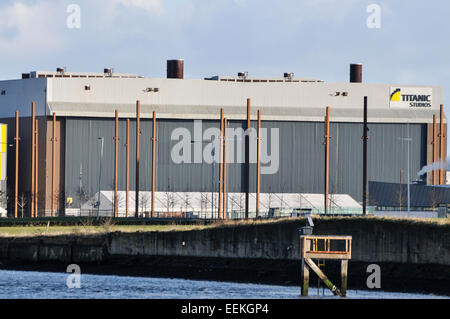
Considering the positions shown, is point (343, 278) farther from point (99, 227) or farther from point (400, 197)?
point (400, 197)

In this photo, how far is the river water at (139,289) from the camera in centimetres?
5822

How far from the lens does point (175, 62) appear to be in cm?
13900

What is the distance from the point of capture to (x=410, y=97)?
5344 inches

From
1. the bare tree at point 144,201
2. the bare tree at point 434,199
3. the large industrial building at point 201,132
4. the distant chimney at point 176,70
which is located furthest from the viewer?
the distant chimney at point 176,70

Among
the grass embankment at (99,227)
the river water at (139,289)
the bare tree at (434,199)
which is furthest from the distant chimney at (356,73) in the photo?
the river water at (139,289)

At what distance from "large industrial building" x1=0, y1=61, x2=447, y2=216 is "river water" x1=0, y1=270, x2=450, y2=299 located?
56487 millimetres

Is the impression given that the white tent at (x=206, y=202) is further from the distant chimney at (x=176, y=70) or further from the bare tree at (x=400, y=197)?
the distant chimney at (x=176, y=70)

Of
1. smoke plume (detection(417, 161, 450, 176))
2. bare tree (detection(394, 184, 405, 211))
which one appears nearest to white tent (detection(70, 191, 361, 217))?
smoke plume (detection(417, 161, 450, 176))

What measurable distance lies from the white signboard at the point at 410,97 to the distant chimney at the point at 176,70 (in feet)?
76.6

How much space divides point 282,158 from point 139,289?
6930 centimetres

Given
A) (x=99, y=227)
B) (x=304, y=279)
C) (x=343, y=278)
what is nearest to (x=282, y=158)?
(x=99, y=227)

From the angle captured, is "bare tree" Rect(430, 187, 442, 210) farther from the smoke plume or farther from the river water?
the river water

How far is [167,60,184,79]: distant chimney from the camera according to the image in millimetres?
138875
